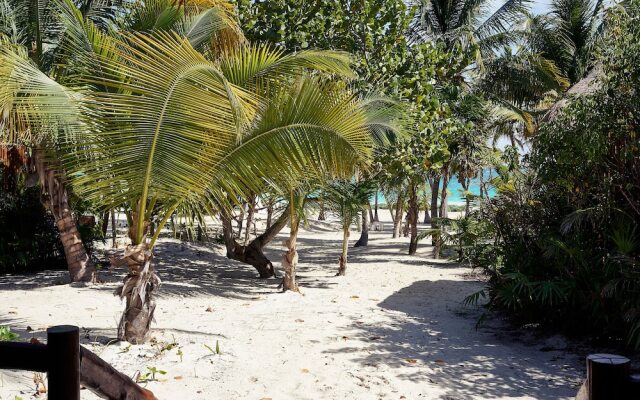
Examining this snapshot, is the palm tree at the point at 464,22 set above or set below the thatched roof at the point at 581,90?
above

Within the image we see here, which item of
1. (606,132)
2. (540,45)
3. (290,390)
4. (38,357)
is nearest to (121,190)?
(290,390)

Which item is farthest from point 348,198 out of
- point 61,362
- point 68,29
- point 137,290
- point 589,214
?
point 61,362

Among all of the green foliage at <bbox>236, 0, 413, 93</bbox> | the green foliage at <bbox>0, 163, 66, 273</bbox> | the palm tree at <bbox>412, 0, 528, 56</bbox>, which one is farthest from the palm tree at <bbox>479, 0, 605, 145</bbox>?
the green foliage at <bbox>0, 163, 66, 273</bbox>

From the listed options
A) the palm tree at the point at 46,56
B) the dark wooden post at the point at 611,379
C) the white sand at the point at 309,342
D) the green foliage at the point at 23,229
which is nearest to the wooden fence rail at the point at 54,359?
the dark wooden post at the point at 611,379

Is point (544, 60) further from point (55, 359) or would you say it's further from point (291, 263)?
point (55, 359)

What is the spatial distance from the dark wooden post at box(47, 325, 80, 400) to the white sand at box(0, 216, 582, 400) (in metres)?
3.39

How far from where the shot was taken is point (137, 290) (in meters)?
6.38

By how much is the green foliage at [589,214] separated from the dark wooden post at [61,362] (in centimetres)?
601

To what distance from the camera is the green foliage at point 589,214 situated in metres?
7.00

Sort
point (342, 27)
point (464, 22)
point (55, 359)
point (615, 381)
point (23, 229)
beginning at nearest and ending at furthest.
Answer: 1. point (615, 381)
2. point (55, 359)
3. point (342, 27)
4. point (23, 229)
5. point (464, 22)

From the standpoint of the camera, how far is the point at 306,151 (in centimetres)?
602

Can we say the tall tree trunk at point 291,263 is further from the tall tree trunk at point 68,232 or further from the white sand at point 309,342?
the tall tree trunk at point 68,232

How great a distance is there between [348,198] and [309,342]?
5470mm

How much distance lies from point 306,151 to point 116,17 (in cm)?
750
